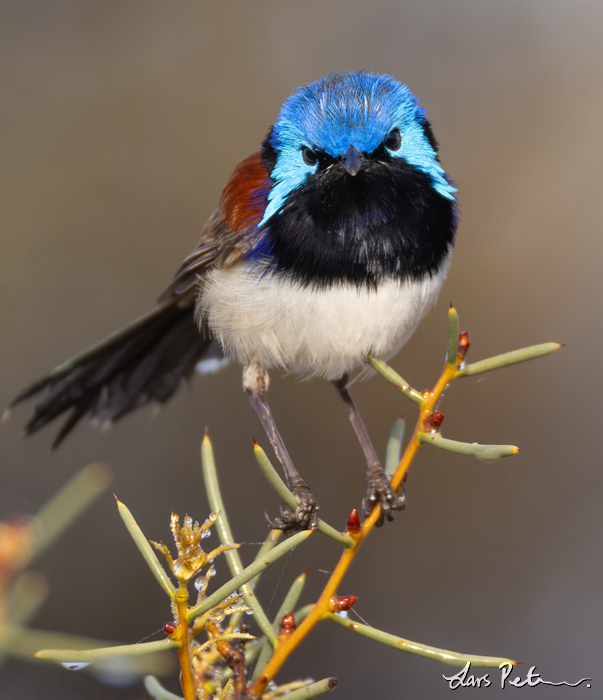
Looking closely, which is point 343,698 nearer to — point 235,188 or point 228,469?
point 228,469

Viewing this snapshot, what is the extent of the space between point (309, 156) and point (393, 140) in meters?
0.26

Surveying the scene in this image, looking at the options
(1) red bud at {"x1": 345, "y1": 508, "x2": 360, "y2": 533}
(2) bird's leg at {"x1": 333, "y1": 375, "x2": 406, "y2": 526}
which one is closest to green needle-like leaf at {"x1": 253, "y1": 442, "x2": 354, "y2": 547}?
(1) red bud at {"x1": 345, "y1": 508, "x2": 360, "y2": 533}

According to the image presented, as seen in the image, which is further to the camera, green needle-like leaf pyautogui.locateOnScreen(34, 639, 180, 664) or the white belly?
the white belly

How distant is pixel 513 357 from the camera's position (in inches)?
39.7

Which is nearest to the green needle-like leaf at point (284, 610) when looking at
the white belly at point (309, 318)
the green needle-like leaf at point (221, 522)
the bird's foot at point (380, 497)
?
the green needle-like leaf at point (221, 522)

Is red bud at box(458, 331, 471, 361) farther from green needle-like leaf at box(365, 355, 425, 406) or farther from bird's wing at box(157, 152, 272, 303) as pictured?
bird's wing at box(157, 152, 272, 303)

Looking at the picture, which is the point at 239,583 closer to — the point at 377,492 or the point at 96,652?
the point at 96,652

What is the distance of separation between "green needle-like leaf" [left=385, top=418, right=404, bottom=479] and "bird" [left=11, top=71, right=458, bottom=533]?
453 mm

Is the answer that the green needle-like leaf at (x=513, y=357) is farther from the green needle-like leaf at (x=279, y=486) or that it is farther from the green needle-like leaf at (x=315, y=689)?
the green needle-like leaf at (x=315, y=689)

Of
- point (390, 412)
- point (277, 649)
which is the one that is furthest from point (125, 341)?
point (390, 412)

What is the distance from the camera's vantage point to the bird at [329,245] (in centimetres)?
188

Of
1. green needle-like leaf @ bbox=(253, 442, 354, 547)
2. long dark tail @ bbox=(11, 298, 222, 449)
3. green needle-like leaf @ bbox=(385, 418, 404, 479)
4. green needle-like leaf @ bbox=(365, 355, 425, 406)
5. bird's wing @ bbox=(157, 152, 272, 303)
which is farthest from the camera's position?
→ long dark tail @ bbox=(11, 298, 222, 449)

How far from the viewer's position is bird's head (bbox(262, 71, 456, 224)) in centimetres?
183

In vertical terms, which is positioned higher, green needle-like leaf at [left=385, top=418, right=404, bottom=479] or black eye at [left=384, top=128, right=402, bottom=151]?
black eye at [left=384, top=128, right=402, bottom=151]
